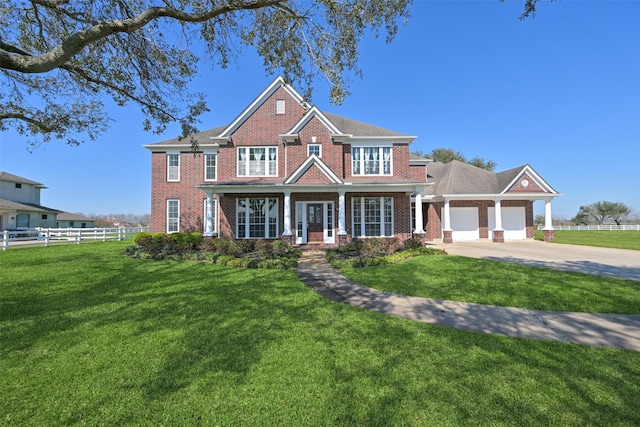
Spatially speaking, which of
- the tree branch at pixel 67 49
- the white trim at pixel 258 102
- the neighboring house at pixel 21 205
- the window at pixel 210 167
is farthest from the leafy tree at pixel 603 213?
the neighboring house at pixel 21 205

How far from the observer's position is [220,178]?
56.4 ft

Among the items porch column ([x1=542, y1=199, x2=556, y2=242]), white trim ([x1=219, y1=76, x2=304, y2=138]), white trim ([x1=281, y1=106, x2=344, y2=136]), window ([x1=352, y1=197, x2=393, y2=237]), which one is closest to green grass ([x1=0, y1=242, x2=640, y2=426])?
window ([x1=352, y1=197, x2=393, y2=237])

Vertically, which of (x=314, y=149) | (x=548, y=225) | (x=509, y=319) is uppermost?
(x=314, y=149)

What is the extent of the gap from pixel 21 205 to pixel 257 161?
107 feet

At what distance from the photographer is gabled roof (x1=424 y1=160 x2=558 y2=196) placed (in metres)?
19.7

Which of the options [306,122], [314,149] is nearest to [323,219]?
[314,149]

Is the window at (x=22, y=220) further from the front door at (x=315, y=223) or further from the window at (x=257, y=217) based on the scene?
the front door at (x=315, y=223)

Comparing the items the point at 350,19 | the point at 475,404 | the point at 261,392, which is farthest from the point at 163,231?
the point at 475,404

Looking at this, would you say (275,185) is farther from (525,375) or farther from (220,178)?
(525,375)

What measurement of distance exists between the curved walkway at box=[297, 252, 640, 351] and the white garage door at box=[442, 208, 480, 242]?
15850 millimetres

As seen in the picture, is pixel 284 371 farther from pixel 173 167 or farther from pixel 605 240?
pixel 605 240

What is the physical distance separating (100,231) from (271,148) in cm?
1606

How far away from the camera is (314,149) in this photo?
16.6 meters

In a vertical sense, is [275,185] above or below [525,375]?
above
